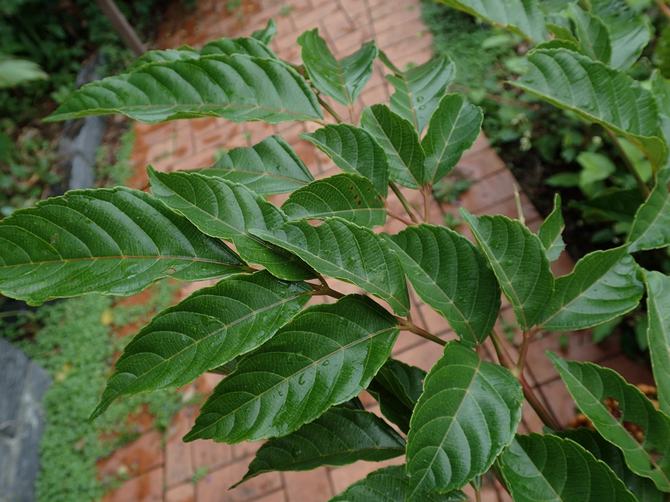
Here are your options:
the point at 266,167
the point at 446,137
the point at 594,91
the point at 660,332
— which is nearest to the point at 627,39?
the point at 594,91

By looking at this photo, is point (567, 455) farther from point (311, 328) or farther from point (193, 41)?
point (193, 41)

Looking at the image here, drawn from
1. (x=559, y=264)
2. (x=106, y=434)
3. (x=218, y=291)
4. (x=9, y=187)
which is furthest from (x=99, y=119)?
(x=218, y=291)

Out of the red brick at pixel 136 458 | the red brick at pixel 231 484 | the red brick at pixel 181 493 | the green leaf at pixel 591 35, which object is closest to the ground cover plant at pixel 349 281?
the green leaf at pixel 591 35

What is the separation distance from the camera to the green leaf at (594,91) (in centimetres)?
72

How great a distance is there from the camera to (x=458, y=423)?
1.79 feet

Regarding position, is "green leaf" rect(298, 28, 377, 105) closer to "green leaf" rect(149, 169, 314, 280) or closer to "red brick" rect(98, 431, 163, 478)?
"green leaf" rect(149, 169, 314, 280)

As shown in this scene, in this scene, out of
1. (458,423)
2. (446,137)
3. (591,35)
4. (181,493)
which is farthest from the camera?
(181,493)

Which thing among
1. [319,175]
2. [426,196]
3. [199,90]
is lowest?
[319,175]

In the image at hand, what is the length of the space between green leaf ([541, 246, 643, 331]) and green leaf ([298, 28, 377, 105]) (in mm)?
393

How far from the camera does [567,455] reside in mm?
587

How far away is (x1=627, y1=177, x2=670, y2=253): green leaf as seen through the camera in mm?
739

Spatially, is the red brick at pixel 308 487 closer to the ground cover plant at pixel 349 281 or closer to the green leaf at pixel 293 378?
the ground cover plant at pixel 349 281

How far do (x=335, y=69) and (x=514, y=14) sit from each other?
0.31 m

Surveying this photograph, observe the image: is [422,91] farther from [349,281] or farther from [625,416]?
[625,416]
